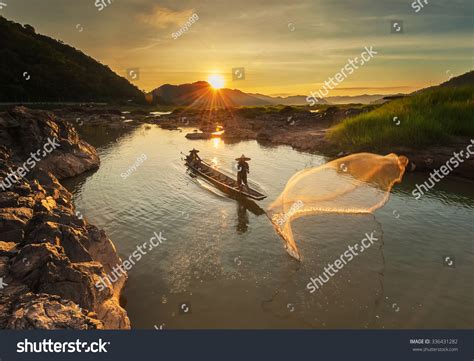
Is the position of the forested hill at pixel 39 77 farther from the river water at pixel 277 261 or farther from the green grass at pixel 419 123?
the green grass at pixel 419 123

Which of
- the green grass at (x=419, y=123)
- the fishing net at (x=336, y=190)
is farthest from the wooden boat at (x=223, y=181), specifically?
the green grass at (x=419, y=123)

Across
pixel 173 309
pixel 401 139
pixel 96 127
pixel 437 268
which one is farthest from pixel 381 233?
pixel 96 127

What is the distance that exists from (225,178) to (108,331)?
1893 centimetres

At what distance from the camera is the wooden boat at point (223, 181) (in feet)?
73.1

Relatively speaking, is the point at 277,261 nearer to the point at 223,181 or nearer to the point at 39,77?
the point at 223,181

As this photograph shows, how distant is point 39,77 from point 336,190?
142332 millimetres

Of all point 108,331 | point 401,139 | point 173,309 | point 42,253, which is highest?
point 401,139

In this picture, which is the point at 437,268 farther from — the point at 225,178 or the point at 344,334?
the point at 225,178

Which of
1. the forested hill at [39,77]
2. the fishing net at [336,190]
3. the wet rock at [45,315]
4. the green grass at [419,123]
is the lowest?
the wet rock at [45,315]

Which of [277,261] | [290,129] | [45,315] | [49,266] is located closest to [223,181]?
[277,261]

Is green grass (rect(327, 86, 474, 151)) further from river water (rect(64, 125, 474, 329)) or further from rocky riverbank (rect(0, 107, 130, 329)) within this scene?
rocky riverbank (rect(0, 107, 130, 329))

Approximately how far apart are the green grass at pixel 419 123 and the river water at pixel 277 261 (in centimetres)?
749

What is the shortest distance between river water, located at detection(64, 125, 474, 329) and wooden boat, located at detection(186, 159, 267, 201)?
73cm

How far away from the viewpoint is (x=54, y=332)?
7418 mm
